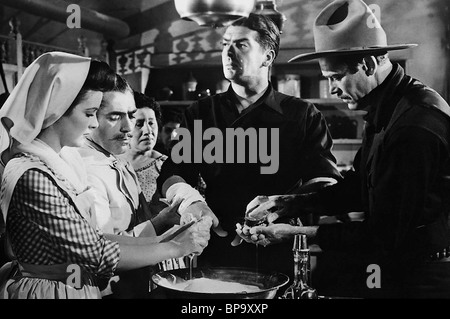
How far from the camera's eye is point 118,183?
1985 mm

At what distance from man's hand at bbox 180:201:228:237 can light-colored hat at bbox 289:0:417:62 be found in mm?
621

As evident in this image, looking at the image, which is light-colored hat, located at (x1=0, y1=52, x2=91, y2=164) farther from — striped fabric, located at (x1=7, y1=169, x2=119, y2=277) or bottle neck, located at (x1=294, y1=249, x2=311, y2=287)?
bottle neck, located at (x1=294, y1=249, x2=311, y2=287)

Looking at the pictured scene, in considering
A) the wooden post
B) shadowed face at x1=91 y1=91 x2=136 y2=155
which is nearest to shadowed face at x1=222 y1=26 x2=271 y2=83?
shadowed face at x1=91 y1=91 x2=136 y2=155

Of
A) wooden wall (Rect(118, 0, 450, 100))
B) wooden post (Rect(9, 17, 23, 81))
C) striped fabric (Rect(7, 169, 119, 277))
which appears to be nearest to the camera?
striped fabric (Rect(7, 169, 119, 277))

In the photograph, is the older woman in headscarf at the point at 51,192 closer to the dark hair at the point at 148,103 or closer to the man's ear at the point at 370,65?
the dark hair at the point at 148,103

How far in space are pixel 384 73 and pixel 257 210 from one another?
2.13 feet

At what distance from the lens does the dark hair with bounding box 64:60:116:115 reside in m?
1.70

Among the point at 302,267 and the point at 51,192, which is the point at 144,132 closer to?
the point at 51,192

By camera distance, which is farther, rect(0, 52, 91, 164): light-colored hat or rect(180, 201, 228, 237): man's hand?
rect(180, 201, 228, 237): man's hand
